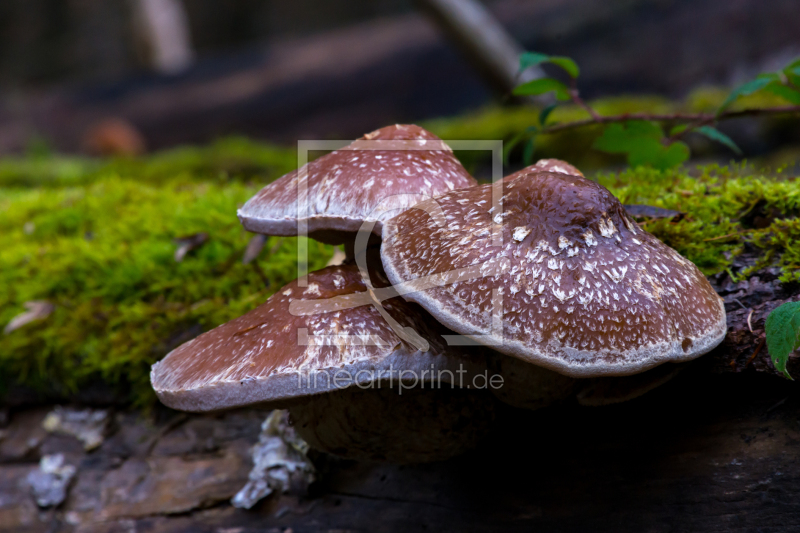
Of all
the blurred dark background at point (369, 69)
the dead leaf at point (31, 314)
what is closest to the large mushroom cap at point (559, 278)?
the dead leaf at point (31, 314)

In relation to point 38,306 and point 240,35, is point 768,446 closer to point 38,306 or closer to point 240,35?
point 38,306

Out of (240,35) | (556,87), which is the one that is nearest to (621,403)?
(556,87)

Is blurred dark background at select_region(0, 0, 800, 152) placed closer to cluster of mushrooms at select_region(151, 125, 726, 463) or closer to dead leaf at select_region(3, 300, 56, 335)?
dead leaf at select_region(3, 300, 56, 335)

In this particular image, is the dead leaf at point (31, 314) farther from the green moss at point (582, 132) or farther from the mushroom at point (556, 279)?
the green moss at point (582, 132)

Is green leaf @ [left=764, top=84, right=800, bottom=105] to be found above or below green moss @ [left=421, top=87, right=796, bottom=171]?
above

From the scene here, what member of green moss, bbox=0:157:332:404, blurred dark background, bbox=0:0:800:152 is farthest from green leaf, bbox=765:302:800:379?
blurred dark background, bbox=0:0:800:152
